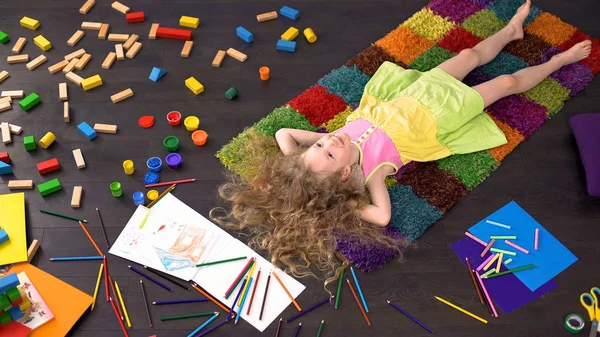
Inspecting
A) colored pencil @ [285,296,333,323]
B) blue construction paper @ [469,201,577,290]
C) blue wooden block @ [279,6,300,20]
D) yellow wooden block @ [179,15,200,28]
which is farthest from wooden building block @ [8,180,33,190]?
blue construction paper @ [469,201,577,290]

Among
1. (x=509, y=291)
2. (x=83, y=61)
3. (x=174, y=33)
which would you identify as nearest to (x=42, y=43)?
(x=83, y=61)

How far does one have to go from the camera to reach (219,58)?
3.28m

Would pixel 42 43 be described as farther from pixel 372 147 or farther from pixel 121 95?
pixel 372 147

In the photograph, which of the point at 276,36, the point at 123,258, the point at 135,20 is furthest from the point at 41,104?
the point at 276,36

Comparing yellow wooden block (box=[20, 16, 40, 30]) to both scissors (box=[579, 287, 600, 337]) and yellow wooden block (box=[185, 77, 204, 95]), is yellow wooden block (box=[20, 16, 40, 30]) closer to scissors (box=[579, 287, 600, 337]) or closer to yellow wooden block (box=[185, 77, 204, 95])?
yellow wooden block (box=[185, 77, 204, 95])

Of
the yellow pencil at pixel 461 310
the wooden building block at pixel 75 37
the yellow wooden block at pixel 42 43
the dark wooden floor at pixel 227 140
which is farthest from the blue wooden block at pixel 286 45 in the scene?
the yellow pencil at pixel 461 310

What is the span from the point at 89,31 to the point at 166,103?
789 mm

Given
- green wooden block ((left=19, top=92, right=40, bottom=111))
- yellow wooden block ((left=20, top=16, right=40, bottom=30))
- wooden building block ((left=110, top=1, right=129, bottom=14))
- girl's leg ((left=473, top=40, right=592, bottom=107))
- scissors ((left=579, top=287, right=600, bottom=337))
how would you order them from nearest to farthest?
1. scissors ((left=579, top=287, right=600, bottom=337))
2. girl's leg ((left=473, top=40, right=592, bottom=107))
3. green wooden block ((left=19, top=92, right=40, bottom=111))
4. yellow wooden block ((left=20, top=16, right=40, bottom=30))
5. wooden building block ((left=110, top=1, right=129, bottom=14))

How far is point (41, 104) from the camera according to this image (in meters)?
3.10

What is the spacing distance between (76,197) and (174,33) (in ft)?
3.88

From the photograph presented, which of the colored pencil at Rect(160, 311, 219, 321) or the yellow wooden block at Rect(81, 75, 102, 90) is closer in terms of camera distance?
the colored pencil at Rect(160, 311, 219, 321)

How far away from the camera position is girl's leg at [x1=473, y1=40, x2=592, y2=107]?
9.57ft

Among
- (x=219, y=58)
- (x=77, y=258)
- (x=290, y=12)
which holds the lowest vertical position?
(x=77, y=258)

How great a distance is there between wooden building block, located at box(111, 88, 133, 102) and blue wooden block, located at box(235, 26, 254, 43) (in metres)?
0.73
